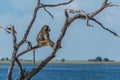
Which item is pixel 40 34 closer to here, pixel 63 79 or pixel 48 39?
pixel 48 39

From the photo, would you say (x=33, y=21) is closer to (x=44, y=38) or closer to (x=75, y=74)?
(x=44, y=38)

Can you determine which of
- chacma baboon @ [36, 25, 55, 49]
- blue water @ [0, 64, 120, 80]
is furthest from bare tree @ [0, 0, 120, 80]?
blue water @ [0, 64, 120, 80]

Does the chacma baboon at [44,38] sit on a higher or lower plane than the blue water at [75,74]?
lower

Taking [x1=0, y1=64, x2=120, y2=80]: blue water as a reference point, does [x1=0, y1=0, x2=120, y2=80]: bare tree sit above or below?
below

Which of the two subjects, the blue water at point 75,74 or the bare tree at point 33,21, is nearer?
the bare tree at point 33,21

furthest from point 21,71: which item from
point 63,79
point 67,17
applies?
point 63,79

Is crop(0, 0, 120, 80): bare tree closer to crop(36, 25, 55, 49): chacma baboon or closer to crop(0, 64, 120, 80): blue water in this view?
crop(36, 25, 55, 49): chacma baboon

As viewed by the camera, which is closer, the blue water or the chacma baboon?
the chacma baboon

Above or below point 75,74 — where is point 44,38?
below

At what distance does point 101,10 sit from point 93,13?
136 millimetres

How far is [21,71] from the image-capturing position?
676 centimetres

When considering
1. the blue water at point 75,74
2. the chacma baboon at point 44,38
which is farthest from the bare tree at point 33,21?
the blue water at point 75,74

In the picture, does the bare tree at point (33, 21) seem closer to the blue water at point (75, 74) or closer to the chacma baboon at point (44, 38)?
the chacma baboon at point (44, 38)

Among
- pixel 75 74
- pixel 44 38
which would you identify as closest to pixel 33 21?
pixel 44 38
